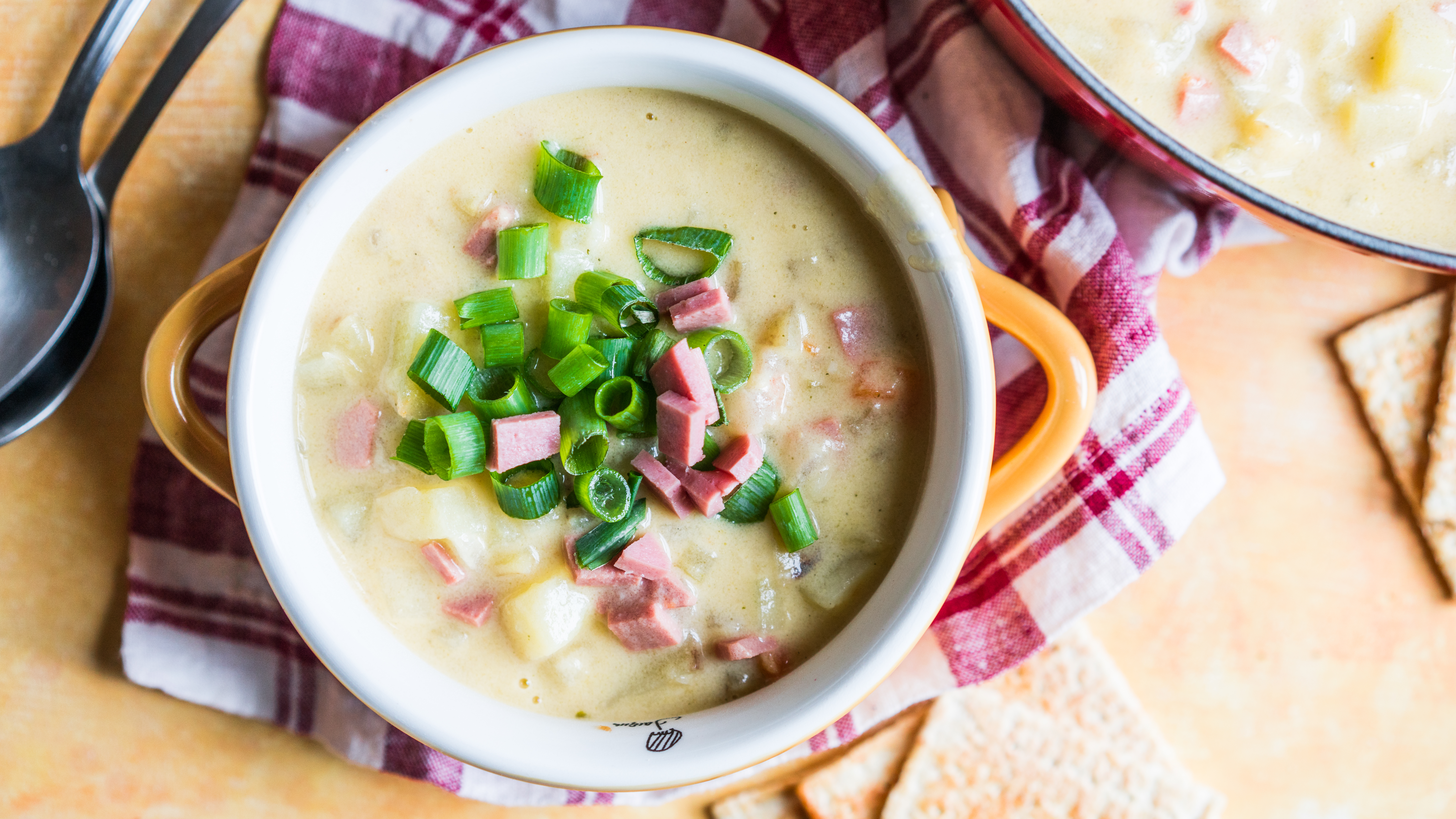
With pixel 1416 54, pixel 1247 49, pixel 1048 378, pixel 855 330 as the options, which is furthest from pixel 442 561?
pixel 1416 54

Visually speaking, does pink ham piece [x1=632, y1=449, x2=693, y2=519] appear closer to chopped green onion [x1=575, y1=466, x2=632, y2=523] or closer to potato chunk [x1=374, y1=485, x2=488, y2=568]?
chopped green onion [x1=575, y1=466, x2=632, y2=523]

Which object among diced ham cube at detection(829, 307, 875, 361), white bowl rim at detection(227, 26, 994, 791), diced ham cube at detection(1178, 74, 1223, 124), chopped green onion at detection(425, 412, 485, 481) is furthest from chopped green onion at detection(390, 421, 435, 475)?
diced ham cube at detection(1178, 74, 1223, 124)

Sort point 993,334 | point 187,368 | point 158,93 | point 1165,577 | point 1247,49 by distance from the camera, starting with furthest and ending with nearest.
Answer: point 1165,577, point 993,334, point 158,93, point 1247,49, point 187,368

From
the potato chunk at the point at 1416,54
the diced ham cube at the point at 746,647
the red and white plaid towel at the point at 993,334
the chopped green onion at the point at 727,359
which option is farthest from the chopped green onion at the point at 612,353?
the potato chunk at the point at 1416,54

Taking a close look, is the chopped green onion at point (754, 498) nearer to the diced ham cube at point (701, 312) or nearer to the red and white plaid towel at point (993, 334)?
the diced ham cube at point (701, 312)

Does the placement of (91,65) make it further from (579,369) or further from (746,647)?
(746,647)

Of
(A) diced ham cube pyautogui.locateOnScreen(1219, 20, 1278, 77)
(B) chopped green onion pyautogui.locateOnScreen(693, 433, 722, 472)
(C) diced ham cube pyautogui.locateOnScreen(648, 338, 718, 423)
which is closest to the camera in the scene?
(C) diced ham cube pyautogui.locateOnScreen(648, 338, 718, 423)

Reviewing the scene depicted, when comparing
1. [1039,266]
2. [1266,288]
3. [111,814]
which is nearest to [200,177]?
[111,814]
